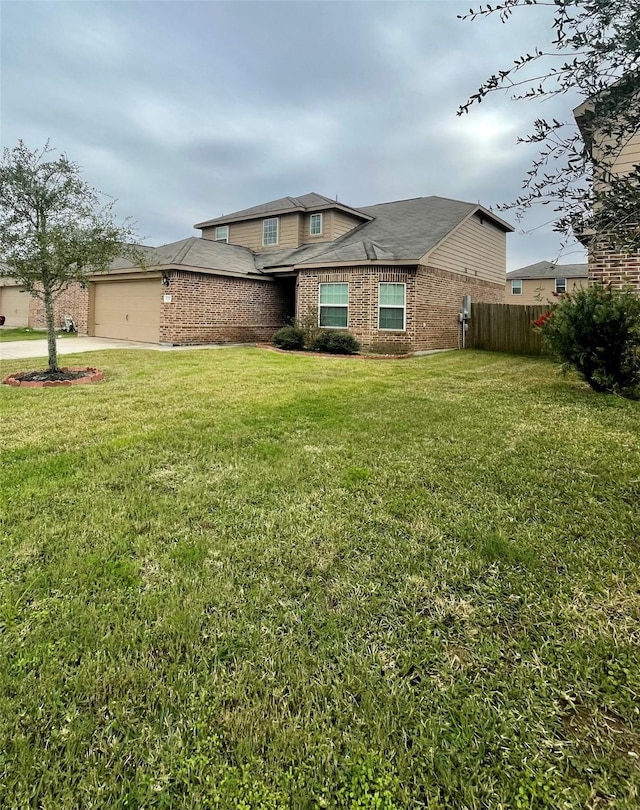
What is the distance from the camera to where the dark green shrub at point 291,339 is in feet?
47.6

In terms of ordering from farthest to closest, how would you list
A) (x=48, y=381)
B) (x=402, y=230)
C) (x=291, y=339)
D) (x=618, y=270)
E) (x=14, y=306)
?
1. (x=14, y=306)
2. (x=402, y=230)
3. (x=291, y=339)
4. (x=618, y=270)
5. (x=48, y=381)

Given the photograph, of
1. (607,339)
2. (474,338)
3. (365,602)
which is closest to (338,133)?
(474,338)

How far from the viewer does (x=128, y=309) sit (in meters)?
16.7

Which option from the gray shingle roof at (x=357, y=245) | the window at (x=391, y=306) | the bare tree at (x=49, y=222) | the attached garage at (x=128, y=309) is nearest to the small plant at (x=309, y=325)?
the gray shingle roof at (x=357, y=245)

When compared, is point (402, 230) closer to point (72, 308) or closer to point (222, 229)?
point (222, 229)

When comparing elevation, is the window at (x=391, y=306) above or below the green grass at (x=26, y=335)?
above

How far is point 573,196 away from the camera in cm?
245

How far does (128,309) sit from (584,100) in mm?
16750

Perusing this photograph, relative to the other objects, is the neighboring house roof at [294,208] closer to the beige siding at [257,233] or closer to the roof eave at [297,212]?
the roof eave at [297,212]

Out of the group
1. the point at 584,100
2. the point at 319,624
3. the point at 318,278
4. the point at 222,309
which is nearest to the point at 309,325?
the point at 318,278

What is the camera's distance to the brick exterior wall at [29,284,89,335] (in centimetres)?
1883

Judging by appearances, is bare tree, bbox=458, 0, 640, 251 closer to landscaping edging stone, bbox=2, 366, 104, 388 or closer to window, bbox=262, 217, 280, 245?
landscaping edging stone, bbox=2, 366, 104, 388

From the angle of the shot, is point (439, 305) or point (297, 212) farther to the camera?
point (297, 212)

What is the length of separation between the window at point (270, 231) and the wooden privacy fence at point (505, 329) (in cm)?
932
